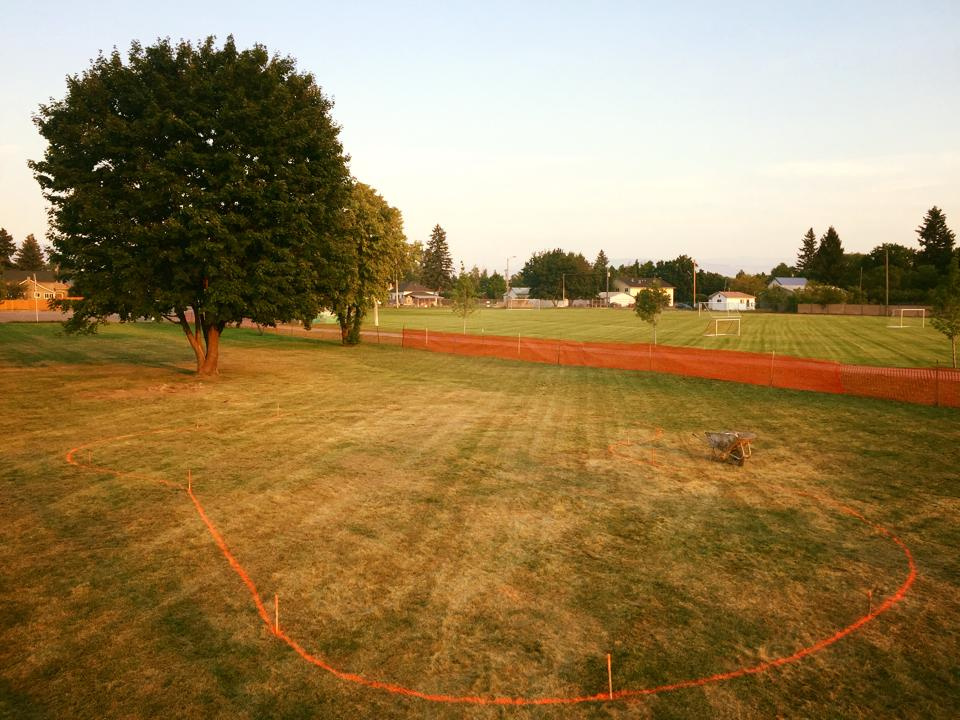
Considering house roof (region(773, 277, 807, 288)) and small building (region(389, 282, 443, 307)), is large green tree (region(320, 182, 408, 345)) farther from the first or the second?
house roof (region(773, 277, 807, 288))

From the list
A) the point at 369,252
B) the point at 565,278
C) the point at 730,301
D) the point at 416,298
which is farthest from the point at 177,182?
the point at 565,278

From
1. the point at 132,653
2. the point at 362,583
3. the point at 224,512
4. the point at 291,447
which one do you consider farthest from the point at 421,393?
the point at 132,653

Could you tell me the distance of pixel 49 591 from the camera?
7.34 m

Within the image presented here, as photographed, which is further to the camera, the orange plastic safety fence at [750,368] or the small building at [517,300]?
the small building at [517,300]

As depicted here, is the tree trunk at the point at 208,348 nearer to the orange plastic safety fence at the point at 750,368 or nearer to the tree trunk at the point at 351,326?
the tree trunk at the point at 351,326

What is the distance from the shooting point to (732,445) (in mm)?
12914

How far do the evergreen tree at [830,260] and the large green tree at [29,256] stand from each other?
7357 inches

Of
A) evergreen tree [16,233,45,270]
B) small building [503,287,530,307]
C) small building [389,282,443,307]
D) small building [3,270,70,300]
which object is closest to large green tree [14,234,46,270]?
evergreen tree [16,233,45,270]

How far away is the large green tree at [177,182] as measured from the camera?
20.1 metres

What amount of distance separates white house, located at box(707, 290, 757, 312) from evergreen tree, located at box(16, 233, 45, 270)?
532 ft

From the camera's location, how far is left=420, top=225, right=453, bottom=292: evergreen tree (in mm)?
161250

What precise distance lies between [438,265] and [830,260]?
99.2 metres

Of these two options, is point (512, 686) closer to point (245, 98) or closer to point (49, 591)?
point (49, 591)

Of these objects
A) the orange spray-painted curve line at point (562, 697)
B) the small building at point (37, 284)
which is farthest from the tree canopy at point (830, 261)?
the small building at point (37, 284)
